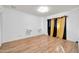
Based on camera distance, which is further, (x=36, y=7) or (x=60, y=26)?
(x=60, y=26)

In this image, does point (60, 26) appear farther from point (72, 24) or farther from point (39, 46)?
point (39, 46)

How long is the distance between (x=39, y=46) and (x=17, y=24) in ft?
1.40

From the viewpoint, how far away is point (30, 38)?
118 centimetres

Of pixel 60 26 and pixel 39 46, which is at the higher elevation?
pixel 60 26

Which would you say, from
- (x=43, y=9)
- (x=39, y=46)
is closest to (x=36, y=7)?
(x=43, y=9)

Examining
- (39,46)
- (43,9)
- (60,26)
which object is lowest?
(39,46)

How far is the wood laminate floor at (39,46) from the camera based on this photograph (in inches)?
42.4

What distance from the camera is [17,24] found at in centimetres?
113

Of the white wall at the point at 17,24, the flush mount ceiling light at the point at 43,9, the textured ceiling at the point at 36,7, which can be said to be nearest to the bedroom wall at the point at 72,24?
the textured ceiling at the point at 36,7

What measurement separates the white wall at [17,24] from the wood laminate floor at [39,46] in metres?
0.07

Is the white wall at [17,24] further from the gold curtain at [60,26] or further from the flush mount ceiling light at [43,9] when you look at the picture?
the gold curtain at [60,26]
